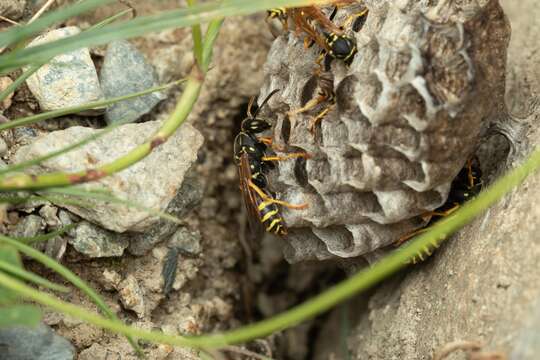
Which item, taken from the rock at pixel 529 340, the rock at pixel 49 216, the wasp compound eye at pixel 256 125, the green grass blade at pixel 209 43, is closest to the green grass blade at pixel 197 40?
the green grass blade at pixel 209 43

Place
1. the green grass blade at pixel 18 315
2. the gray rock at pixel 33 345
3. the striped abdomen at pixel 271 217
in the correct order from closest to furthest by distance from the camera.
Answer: the green grass blade at pixel 18 315
the gray rock at pixel 33 345
the striped abdomen at pixel 271 217

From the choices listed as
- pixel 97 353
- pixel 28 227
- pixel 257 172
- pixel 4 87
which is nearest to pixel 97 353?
pixel 97 353

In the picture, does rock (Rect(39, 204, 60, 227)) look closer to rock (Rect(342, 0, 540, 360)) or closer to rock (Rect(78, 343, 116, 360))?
rock (Rect(78, 343, 116, 360))

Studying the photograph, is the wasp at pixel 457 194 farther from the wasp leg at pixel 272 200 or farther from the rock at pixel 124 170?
the rock at pixel 124 170

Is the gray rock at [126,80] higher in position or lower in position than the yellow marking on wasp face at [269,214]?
higher

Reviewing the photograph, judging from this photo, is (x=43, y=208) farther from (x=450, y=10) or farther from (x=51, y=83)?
(x=450, y=10)

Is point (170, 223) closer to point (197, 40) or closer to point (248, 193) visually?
point (248, 193)
